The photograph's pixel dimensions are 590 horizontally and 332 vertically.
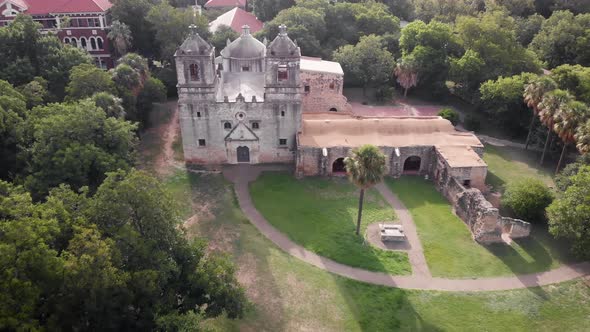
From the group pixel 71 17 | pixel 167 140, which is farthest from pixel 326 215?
pixel 71 17

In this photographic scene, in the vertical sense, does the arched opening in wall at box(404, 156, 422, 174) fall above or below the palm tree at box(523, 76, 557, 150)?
below

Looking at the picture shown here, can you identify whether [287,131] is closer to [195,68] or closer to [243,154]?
[243,154]

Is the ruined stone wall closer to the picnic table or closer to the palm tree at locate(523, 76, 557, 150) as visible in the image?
the palm tree at locate(523, 76, 557, 150)

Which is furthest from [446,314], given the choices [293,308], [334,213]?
[334,213]

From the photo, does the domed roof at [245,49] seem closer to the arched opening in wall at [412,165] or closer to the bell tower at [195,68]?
the bell tower at [195,68]

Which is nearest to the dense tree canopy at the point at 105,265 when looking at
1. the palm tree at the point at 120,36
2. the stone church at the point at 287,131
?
the stone church at the point at 287,131

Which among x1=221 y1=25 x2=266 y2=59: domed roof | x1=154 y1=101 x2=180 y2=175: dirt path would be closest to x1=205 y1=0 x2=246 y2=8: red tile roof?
x1=154 y1=101 x2=180 y2=175: dirt path
